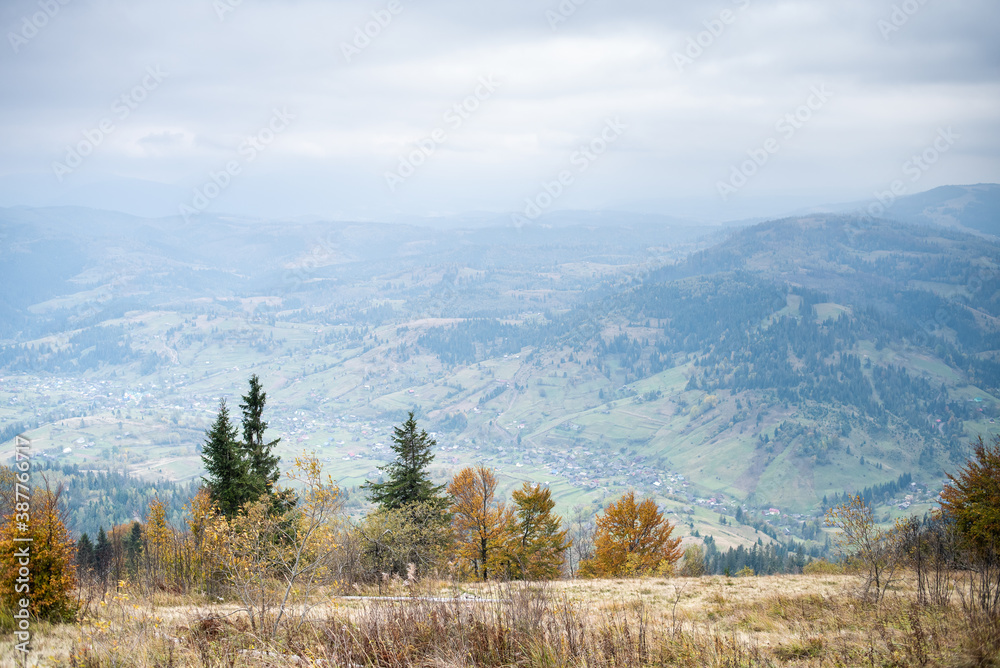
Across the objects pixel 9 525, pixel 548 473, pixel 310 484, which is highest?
pixel 310 484

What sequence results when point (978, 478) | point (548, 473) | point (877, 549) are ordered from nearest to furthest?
point (877, 549)
point (978, 478)
point (548, 473)

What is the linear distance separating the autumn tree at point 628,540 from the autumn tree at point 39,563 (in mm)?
29617

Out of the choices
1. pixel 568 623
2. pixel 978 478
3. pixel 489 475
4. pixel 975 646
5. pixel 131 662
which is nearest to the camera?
pixel 975 646

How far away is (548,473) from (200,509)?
576ft

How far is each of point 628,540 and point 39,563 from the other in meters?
33.1

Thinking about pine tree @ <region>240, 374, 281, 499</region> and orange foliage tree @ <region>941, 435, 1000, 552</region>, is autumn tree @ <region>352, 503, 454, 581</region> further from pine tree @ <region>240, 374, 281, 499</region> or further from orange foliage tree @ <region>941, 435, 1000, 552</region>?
orange foliage tree @ <region>941, 435, 1000, 552</region>

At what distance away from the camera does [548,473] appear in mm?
195500

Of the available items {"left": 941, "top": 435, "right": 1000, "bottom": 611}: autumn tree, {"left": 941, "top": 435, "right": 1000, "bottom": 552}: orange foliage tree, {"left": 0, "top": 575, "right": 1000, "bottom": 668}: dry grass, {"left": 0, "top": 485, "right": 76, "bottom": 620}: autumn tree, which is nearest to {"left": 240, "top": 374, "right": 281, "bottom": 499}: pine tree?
{"left": 0, "top": 485, "right": 76, "bottom": 620}: autumn tree

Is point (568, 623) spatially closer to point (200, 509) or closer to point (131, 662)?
point (131, 662)

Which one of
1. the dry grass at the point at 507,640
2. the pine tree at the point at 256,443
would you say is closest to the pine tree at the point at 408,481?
the pine tree at the point at 256,443

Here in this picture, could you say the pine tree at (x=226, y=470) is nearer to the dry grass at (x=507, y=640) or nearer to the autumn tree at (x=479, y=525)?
the autumn tree at (x=479, y=525)

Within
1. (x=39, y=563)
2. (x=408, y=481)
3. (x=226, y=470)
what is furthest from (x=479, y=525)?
(x=39, y=563)

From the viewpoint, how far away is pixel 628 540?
36.2m

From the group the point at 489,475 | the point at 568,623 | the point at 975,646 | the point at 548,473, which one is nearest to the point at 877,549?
the point at 975,646
